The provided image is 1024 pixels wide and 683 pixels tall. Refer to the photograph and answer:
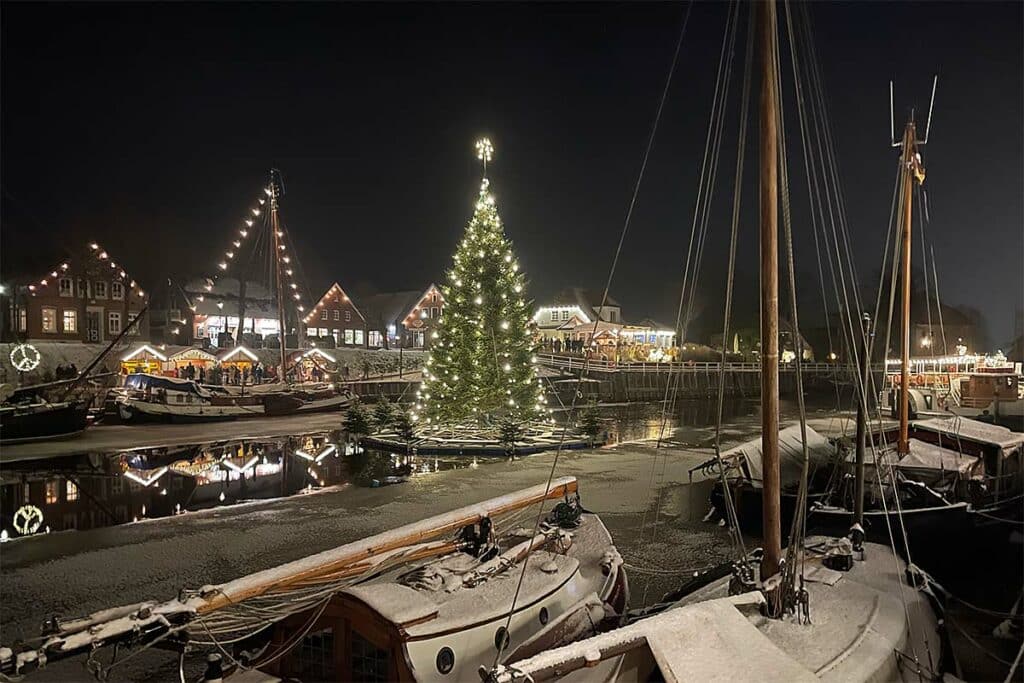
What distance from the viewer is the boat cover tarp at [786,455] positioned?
9.70 m

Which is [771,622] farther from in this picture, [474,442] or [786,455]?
[474,442]

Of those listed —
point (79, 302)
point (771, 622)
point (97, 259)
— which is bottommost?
point (771, 622)

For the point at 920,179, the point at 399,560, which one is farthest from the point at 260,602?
the point at 920,179

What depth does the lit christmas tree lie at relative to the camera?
1650 cm

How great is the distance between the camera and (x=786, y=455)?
1089cm

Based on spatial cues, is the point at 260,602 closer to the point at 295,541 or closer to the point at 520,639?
the point at 520,639

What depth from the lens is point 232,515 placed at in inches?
395

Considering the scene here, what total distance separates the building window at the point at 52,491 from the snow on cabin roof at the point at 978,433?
1584cm

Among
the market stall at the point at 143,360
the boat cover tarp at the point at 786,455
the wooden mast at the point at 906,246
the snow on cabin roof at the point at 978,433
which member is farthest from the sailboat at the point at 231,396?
the snow on cabin roof at the point at 978,433

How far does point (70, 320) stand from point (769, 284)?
35.1m

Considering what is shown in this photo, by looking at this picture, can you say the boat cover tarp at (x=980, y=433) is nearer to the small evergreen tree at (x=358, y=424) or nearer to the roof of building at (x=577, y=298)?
the small evergreen tree at (x=358, y=424)

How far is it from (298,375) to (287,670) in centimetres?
3004

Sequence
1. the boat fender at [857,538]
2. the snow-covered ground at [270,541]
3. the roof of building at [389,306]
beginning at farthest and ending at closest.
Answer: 1. the roof of building at [389,306]
2. the snow-covered ground at [270,541]
3. the boat fender at [857,538]

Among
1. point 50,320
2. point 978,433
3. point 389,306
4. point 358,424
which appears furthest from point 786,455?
point 389,306
